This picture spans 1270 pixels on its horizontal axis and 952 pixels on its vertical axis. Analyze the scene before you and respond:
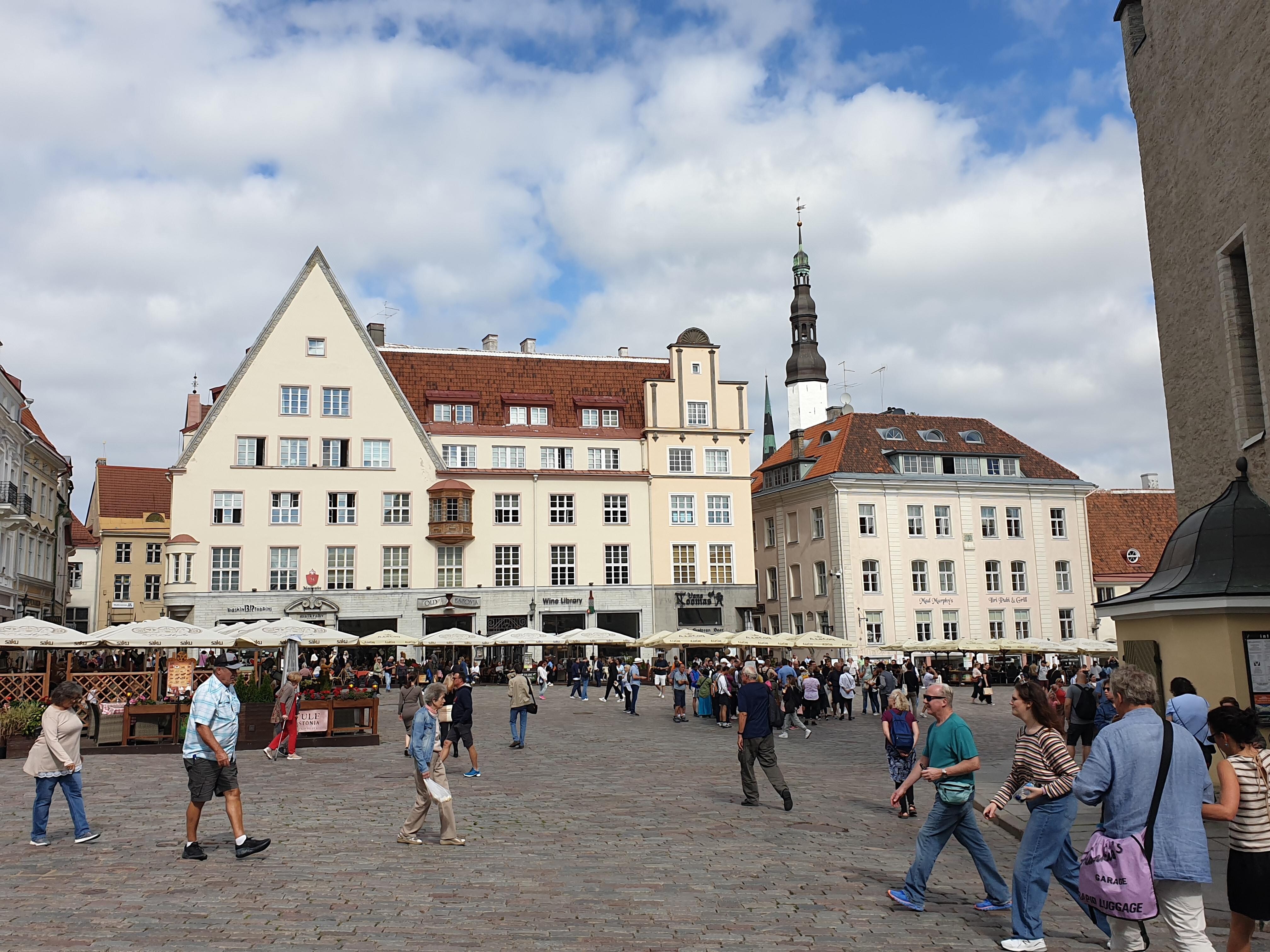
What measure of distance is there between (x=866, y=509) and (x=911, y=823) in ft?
151

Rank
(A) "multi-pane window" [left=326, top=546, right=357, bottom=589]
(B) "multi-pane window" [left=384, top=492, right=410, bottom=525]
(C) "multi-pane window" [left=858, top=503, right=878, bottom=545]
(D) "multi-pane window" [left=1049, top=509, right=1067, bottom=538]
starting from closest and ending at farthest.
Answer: (A) "multi-pane window" [left=326, top=546, right=357, bottom=589] → (B) "multi-pane window" [left=384, top=492, right=410, bottom=525] → (C) "multi-pane window" [left=858, top=503, right=878, bottom=545] → (D) "multi-pane window" [left=1049, top=509, right=1067, bottom=538]

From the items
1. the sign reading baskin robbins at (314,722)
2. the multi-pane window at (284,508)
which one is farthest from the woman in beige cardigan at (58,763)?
the multi-pane window at (284,508)

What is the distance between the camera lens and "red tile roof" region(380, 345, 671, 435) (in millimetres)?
58156

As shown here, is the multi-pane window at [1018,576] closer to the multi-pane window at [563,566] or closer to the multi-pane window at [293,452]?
the multi-pane window at [563,566]

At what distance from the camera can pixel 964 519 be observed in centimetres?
6003

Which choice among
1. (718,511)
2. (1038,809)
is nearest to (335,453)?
(718,511)

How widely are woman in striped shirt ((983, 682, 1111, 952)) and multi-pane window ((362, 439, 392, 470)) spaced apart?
1912 inches

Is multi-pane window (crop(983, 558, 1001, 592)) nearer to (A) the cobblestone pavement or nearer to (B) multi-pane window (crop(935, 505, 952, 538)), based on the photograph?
(B) multi-pane window (crop(935, 505, 952, 538))

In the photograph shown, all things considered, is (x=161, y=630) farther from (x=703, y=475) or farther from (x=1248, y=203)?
(x=703, y=475)

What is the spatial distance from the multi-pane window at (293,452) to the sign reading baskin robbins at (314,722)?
3196 cm

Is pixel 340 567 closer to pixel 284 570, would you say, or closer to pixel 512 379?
pixel 284 570

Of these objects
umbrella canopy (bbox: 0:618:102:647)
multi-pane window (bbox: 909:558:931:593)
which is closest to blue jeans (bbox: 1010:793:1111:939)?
umbrella canopy (bbox: 0:618:102:647)

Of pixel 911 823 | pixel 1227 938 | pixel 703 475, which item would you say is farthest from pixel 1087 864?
pixel 703 475

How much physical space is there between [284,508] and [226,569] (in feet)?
12.8
